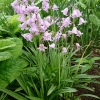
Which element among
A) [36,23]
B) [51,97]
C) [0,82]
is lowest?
[51,97]

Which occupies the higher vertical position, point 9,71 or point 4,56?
point 4,56

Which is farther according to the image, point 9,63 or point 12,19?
point 12,19

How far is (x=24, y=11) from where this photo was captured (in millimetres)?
1497

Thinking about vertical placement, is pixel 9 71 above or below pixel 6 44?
below

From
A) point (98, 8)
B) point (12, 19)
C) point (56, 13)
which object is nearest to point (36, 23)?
point (12, 19)

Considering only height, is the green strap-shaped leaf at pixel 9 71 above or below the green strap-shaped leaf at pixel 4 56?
below

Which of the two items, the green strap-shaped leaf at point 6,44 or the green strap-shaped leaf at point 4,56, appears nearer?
the green strap-shaped leaf at point 4,56

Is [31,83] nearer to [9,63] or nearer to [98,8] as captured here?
[9,63]

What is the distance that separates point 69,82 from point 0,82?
66 centimetres

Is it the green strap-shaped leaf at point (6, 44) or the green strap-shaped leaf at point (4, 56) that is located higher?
the green strap-shaped leaf at point (6, 44)

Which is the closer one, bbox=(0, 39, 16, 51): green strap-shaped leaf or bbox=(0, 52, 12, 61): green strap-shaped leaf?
bbox=(0, 52, 12, 61): green strap-shaped leaf

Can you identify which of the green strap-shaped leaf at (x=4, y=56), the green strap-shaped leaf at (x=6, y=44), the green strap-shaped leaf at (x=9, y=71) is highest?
the green strap-shaped leaf at (x=6, y=44)

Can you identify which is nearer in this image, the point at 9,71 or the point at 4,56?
the point at 4,56

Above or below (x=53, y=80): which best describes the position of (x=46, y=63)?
above
